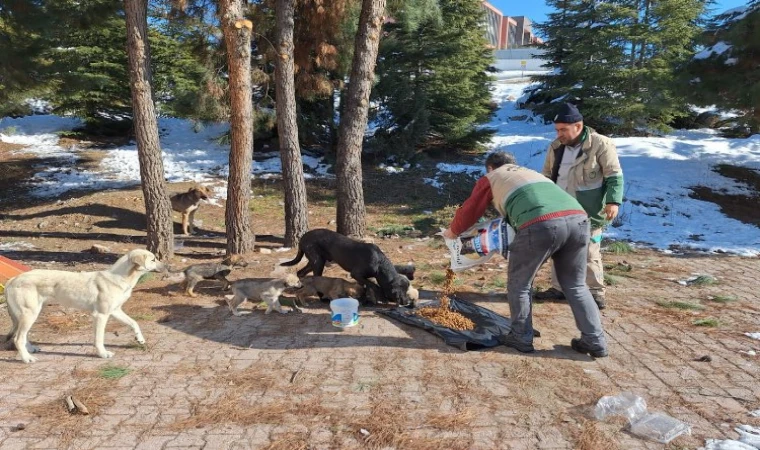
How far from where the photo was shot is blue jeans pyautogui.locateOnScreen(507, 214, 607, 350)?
3.97 meters

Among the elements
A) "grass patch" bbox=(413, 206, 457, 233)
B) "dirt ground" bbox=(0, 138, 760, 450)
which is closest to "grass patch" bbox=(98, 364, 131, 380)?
"dirt ground" bbox=(0, 138, 760, 450)

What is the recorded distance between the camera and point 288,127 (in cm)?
908

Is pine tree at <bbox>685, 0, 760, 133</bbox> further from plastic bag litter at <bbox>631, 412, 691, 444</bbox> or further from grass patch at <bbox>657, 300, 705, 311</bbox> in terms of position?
plastic bag litter at <bbox>631, 412, 691, 444</bbox>

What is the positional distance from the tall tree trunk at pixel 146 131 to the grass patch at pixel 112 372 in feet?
14.4

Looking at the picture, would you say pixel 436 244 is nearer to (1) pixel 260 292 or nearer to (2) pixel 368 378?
(1) pixel 260 292

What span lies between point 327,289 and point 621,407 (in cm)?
345

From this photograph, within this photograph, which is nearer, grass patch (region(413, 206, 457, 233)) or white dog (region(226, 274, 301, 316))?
white dog (region(226, 274, 301, 316))

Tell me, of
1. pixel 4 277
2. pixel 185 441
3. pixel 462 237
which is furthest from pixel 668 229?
pixel 4 277

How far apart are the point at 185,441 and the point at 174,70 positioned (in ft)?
52.9

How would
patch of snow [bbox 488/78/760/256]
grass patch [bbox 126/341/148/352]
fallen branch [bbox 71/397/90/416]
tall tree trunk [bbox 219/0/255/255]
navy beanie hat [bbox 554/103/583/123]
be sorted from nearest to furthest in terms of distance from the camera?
fallen branch [bbox 71/397/90/416]
grass patch [bbox 126/341/148/352]
navy beanie hat [bbox 554/103/583/123]
tall tree trunk [bbox 219/0/255/255]
patch of snow [bbox 488/78/760/256]

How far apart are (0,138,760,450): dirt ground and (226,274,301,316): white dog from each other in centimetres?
14

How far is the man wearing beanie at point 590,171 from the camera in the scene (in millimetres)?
5090

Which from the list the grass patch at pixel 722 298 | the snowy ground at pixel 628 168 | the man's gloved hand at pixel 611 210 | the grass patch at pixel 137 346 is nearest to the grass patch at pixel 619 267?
the grass patch at pixel 722 298

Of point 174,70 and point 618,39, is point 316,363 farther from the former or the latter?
point 618,39
